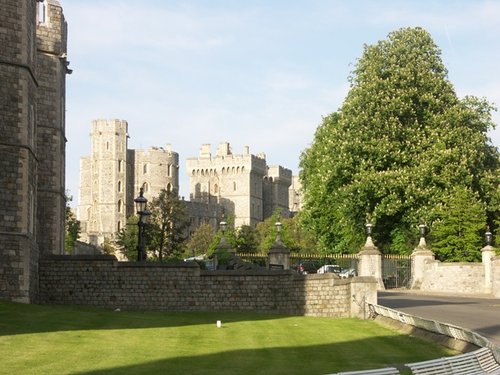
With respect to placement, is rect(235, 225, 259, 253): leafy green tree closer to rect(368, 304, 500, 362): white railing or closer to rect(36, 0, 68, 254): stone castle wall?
rect(36, 0, 68, 254): stone castle wall

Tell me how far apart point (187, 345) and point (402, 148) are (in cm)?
3987

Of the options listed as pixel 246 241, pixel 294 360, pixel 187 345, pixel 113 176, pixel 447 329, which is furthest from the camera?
pixel 113 176

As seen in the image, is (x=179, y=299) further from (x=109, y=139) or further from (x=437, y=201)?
(x=109, y=139)

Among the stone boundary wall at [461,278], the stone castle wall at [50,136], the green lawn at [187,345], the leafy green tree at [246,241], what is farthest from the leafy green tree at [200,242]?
the green lawn at [187,345]

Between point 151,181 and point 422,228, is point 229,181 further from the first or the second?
point 422,228

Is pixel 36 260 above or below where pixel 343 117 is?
below

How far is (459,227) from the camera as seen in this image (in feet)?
182

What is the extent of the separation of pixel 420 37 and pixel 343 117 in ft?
21.8

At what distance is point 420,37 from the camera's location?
62031mm

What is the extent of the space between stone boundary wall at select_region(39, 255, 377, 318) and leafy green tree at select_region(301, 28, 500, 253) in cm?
2455

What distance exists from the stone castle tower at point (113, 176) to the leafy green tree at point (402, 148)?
10093 centimetres

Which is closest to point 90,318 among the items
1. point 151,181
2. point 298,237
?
point 298,237

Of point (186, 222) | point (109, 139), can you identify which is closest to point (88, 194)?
point (109, 139)

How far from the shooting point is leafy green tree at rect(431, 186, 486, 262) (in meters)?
55.4
